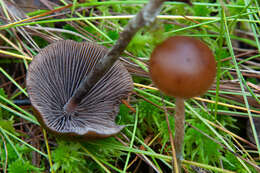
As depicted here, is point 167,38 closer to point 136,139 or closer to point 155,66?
point 155,66

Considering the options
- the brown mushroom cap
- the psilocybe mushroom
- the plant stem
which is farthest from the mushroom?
the psilocybe mushroom

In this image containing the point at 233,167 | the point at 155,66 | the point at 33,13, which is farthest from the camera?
the point at 33,13

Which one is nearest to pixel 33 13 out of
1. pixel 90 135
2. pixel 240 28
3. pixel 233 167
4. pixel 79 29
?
pixel 79 29

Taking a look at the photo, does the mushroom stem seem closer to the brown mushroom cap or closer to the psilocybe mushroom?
the brown mushroom cap

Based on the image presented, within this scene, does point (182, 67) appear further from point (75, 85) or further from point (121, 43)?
point (75, 85)

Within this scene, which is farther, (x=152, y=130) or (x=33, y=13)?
(x=33, y=13)

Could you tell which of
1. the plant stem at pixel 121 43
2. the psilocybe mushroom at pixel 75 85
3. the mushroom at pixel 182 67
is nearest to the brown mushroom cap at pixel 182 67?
the mushroom at pixel 182 67

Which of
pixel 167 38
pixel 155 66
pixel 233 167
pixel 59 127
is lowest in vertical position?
pixel 233 167

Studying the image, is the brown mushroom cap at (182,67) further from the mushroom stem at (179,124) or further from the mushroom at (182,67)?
the mushroom stem at (179,124)
